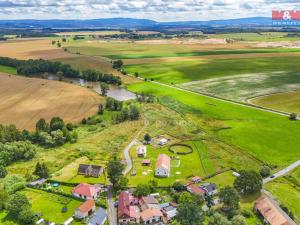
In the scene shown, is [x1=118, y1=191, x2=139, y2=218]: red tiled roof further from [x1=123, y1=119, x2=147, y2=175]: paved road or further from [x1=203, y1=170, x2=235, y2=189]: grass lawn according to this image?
[x1=203, y1=170, x2=235, y2=189]: grass lawn

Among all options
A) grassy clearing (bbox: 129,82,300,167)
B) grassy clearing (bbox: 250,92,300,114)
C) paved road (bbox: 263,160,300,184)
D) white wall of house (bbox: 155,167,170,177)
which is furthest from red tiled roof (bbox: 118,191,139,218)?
grassy clearing (bbox: 250,92,300,114)

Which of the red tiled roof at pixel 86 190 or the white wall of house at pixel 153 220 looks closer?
the white wall of house at pixel 153 220

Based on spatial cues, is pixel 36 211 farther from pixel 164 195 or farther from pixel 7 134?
pixel 7 134

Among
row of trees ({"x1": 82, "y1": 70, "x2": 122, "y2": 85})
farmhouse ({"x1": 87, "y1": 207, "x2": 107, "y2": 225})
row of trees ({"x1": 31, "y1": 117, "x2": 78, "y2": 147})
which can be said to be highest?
row of trees ({"x1": 82, "y1": 70, "x2": 122, "y2": 85})

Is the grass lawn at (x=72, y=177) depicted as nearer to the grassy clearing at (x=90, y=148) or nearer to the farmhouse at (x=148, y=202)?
the grassy clearing at (x=90, y=148)

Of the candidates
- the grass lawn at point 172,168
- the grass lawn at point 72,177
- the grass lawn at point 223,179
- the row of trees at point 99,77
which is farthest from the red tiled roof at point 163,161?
the row of trees at point 99,77

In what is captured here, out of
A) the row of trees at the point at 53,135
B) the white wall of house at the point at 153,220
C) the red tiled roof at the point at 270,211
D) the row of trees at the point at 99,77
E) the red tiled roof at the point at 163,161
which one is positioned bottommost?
the white wall of house at the point at 153,220

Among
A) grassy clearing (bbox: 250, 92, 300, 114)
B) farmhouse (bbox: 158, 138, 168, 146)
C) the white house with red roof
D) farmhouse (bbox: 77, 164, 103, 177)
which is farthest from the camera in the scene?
grassy clearing (bbox: 250, 92, 300, 114)
